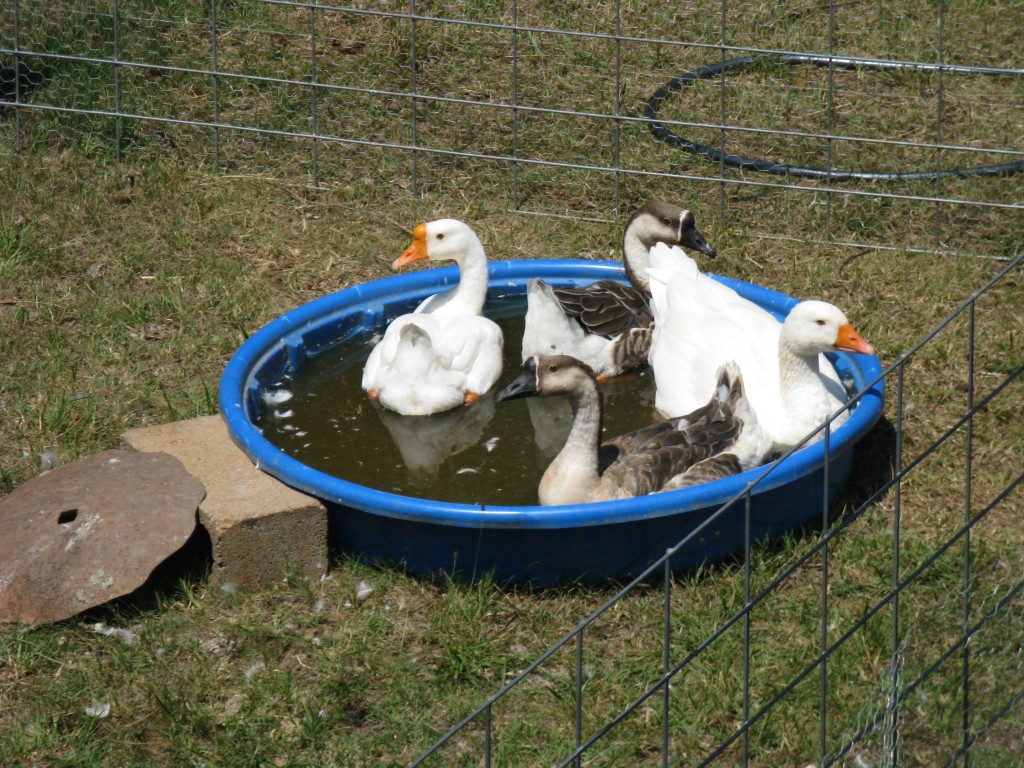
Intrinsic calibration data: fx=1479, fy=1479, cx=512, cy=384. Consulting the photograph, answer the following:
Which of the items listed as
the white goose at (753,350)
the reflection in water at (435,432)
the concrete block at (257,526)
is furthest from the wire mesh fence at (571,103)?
the concrete block at (257,526)

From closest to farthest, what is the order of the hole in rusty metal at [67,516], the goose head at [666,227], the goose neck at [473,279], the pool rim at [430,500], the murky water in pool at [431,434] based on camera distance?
the pool rim at [430,500], the hole in rusty metal at [67,516], the murky water in pool at [431,434], the goose neck at [473,279], the goose head at [666,227]

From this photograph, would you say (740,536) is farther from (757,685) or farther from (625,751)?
(625,751)

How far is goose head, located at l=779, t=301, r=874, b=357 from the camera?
464 cm

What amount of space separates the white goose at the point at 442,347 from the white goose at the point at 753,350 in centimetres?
63

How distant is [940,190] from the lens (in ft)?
21.2

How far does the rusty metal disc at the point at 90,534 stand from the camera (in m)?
4.06

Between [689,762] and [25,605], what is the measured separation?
185cm

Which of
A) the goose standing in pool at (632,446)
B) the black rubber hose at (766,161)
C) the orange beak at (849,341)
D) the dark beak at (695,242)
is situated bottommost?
the goose standing in pool at (632,446)

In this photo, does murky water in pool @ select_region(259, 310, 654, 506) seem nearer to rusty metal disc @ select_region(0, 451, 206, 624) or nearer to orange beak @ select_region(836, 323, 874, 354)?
rusty metal disc @ select_region(0, 451, 206, 624)

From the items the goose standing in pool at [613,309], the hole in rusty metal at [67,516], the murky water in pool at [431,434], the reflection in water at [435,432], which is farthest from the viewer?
the goose standing in pool at [613,309]

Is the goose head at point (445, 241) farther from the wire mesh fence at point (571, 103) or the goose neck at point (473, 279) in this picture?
the wire mesh fence at point (571, 103)

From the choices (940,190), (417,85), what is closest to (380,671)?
(940,190)

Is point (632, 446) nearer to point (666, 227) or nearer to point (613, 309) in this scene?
point (613, 309)

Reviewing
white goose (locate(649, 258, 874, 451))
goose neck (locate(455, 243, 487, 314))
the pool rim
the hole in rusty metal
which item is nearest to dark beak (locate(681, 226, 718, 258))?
the pool rim
